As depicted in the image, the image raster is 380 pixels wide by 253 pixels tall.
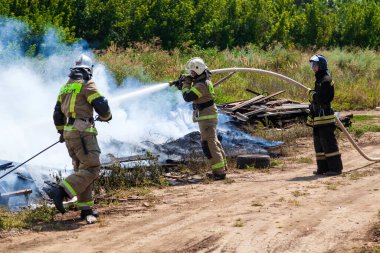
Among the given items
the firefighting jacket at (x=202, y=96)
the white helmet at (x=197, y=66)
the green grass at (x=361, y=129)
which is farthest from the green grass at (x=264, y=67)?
the white helmet at (x=197, y=66)

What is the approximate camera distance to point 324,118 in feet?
37.0

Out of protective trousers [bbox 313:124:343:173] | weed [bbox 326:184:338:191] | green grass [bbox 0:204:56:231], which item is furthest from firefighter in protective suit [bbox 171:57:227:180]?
green grass [bbox 0:204:56:231]

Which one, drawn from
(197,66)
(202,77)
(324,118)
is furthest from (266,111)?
(197,66)

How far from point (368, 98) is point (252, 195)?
14058mm

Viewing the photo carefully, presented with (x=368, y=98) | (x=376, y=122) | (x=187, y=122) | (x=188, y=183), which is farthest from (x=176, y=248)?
(x=368, y=98)

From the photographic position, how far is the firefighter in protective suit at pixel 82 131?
8133mm

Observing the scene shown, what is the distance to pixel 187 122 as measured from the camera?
44.8ft

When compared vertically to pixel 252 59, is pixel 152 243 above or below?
below

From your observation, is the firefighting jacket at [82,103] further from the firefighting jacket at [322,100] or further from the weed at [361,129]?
the weed at [361,129]

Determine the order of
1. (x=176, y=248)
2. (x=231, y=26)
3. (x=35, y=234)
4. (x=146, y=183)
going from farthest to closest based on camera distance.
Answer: (x=231, y=26) → (x=146, y=183) → (x=35, y=234) → (x=176, y=248)

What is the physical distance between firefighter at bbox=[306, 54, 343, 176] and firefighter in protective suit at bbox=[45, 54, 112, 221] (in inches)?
167

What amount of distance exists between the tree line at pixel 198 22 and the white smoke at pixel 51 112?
398cm

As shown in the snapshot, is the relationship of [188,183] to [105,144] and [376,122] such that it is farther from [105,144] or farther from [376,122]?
[376,122]

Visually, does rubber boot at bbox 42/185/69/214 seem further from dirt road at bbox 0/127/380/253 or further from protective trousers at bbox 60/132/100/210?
dirt road at bbox 0/127/380/253
